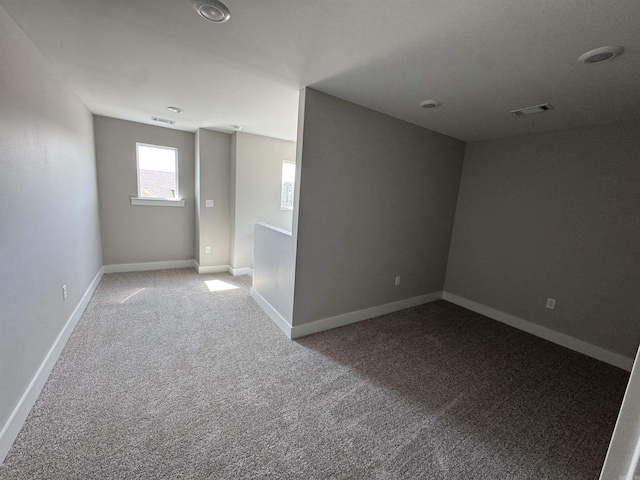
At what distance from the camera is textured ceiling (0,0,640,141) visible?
49.9 inches

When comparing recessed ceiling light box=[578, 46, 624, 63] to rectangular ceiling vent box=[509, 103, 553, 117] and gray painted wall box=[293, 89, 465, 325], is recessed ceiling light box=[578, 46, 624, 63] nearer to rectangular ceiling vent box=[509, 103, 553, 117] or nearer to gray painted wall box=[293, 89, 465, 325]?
rectangular ceiling vent box=[509, 103, 553, 117]

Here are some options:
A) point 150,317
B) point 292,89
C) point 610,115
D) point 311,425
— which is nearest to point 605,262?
point 610,115

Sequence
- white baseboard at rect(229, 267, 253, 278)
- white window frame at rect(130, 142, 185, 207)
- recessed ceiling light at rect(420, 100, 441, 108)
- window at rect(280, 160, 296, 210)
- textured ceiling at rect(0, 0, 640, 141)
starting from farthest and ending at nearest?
window at rect(280, 160, 296, 210) < white baseboard at rect(229, 267, 253, 278) < white window frame at rect(130, 142, 185, 207) < recessed ceiling light at rect(420, 100, 441, 108) < textured ceiling at rect(0, 0, 640, 141)

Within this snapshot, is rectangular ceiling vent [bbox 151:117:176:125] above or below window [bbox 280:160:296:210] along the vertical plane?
→ above

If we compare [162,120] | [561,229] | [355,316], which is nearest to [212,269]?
[162,120]

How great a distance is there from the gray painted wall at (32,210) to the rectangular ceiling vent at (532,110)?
12.0 feet

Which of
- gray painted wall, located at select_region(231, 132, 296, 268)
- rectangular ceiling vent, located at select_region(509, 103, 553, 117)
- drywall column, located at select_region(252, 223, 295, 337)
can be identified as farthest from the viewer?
gray painted wall, located at select_region(231, 132, 296, 268)

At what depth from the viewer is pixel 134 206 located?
4102mm

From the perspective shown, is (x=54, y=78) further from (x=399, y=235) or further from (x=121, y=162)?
(x=399, y=235)

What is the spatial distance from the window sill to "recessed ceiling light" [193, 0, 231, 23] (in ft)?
11.5

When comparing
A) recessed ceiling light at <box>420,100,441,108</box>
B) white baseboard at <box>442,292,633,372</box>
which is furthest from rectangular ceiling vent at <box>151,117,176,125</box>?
white baseboard at <box>442,292,633,372</box>

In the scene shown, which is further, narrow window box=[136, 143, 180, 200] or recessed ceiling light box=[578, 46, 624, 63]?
narrow window box=[136, 143, 180, 200]

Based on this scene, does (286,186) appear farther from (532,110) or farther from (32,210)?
(532,110)

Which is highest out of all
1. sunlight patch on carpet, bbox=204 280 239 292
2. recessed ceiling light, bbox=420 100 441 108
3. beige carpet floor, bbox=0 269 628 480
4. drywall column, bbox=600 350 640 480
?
recessed ceiling light, bbox=420 100 441 108
